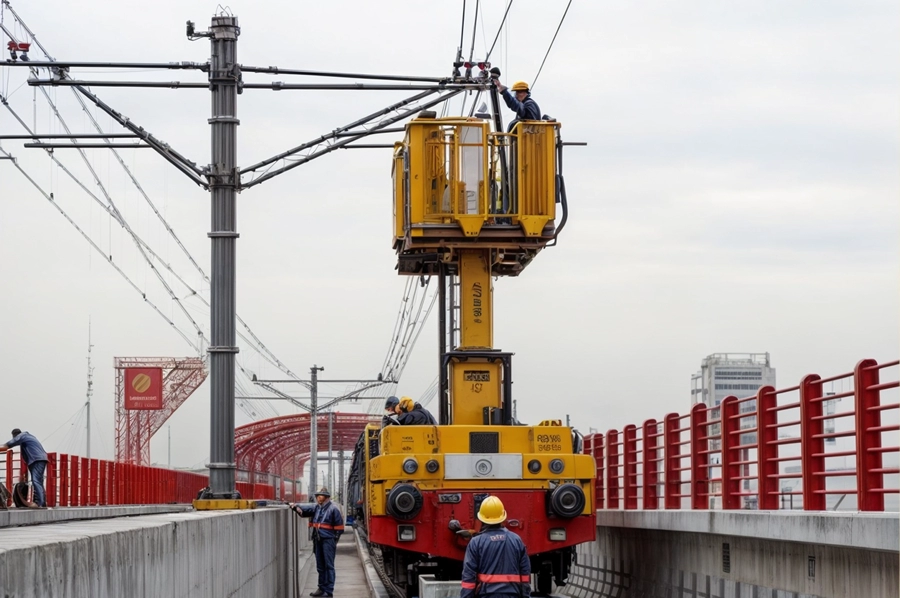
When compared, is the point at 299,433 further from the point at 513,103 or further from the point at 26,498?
the point at 513,103

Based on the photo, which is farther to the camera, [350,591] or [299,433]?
[299,433]

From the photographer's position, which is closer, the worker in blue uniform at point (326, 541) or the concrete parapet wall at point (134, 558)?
the concrete parapet wall at point (134, 558)

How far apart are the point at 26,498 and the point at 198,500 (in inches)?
288

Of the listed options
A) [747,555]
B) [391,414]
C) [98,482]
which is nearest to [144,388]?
[98,482]

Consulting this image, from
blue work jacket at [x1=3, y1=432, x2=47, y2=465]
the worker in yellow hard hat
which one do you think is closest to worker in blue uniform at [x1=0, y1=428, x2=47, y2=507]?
blue work jacket at [x1=3, y1=432, x2=47, y2=465]

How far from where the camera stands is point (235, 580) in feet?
42.9

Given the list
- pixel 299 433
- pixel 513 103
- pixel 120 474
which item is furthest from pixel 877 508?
pixel 299 433

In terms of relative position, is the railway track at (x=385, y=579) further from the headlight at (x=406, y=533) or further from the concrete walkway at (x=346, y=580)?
the headlight at (x=406, y=533)

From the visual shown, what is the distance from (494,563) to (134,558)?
143 inches

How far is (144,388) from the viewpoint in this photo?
8162cm

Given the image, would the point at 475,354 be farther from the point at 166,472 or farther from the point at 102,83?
the point at 166,472

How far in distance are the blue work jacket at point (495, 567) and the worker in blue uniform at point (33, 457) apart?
51.6 feet

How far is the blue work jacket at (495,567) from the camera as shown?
10391 mm

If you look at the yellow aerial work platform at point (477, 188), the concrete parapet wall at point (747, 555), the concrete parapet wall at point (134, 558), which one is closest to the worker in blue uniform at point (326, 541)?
the concrete parapet wall at point (747, 555)
